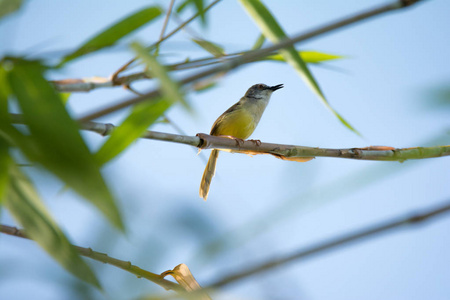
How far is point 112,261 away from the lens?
65cm

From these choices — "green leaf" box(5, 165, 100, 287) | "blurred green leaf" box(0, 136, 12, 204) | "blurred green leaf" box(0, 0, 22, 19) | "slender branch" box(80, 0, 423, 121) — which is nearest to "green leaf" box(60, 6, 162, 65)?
"blurred green leaf" box(0, 0, 22, 19)

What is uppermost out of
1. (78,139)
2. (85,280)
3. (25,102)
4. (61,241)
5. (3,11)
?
(3,11)

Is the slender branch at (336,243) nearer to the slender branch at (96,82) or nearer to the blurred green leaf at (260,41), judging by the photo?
the slender branch at (96,82)

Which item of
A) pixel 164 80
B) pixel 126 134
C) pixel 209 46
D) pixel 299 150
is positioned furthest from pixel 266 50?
pixel 209 46

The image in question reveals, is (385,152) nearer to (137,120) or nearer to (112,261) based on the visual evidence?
(137,120)

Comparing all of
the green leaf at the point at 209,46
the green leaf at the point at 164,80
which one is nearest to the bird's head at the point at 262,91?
the green leaf at the point at 209,46

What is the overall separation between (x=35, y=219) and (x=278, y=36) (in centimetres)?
100

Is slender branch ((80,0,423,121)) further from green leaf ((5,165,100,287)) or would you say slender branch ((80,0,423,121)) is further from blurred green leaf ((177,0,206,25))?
blurred green leaf ((177,0,206,25))

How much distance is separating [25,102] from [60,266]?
1.48 feet

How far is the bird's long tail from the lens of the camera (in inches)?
157

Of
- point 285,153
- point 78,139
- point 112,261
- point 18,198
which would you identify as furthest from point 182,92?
point 285,153

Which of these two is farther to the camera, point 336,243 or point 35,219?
point 35,219

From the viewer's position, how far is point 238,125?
13.7 ft

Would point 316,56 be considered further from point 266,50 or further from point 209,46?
point 266,50
